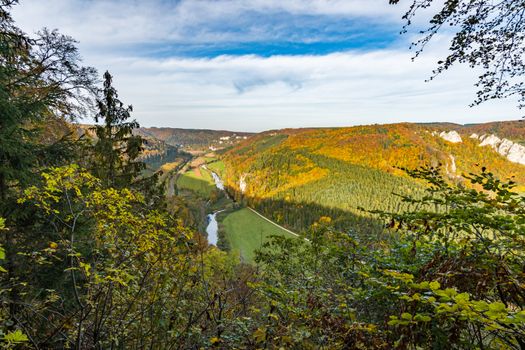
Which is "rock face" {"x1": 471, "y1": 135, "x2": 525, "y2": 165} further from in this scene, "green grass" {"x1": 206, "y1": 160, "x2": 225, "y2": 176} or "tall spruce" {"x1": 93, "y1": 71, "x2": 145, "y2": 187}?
"tall spruce" {"x1": 93, "y1": 71, "x2": 145, "y2": 187}

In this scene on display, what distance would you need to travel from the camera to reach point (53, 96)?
744cm

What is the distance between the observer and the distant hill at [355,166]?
277 feet

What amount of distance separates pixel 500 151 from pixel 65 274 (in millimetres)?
151287

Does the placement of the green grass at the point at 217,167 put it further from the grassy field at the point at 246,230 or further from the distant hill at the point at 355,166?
the grassy field at the point at 246,230

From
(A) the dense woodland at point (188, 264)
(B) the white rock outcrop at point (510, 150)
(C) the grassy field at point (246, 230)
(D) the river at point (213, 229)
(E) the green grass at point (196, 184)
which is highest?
(A) the dense woodland at point (188, 264)

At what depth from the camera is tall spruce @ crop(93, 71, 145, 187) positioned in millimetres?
12664

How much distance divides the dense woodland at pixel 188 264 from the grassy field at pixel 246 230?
152 feet

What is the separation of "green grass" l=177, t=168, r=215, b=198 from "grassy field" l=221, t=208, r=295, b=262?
78.8 feet

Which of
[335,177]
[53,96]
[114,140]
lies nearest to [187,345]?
[53,96]

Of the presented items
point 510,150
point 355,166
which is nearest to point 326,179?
point 355,166

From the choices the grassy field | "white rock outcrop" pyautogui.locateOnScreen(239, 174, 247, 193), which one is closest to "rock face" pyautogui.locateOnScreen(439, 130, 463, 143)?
"white rock outcrop" pyautogui.locateOnScreen(239, 174, 247, 193)

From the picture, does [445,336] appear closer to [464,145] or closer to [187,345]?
[187,345]

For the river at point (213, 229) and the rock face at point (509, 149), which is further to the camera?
the rock face at point (509, 149)

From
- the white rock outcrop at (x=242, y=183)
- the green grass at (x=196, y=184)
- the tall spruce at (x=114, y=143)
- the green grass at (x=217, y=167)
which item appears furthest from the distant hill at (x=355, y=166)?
the tall spruce at (x=114, y=143)
